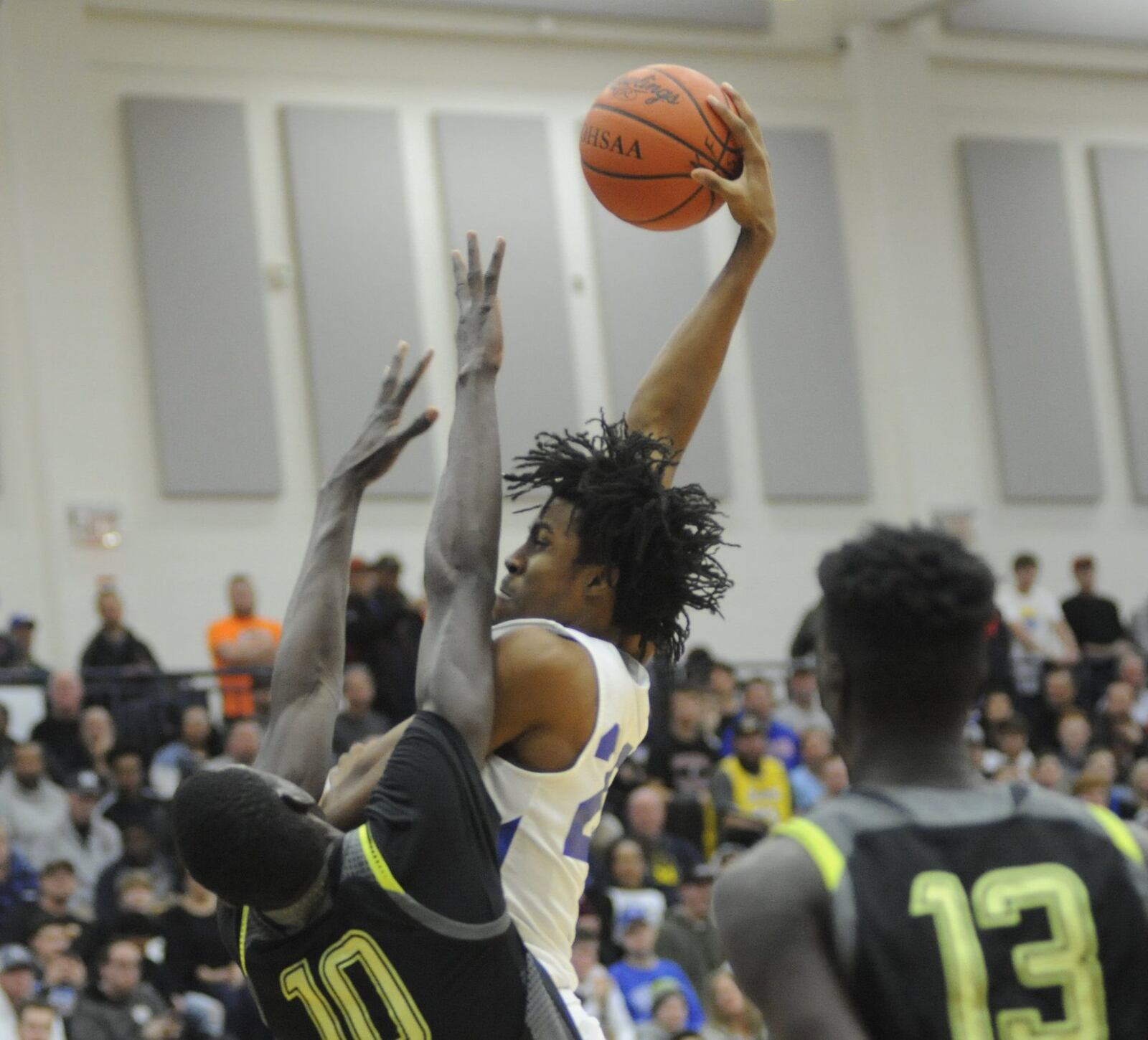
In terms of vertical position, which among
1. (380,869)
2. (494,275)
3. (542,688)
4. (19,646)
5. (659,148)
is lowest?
(380,869)

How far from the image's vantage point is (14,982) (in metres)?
8.79

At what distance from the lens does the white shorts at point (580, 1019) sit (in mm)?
3430

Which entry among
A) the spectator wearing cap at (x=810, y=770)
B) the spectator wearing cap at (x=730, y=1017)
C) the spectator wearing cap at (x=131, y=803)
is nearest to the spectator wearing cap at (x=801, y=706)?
the spectator wearing cap at (x=810, y=770)

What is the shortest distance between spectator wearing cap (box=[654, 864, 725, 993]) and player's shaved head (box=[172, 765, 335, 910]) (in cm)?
705

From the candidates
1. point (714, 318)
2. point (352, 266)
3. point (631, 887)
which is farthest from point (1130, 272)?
point (714, 318)

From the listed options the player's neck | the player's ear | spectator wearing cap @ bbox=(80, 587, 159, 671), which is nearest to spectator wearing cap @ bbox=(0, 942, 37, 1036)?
spectator wearing cap @ bbox=(80, 587, 159, 671)

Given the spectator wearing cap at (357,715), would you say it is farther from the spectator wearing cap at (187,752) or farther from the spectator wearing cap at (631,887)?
the spectator wearing cap at (631,887)

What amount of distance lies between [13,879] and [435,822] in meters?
7.29

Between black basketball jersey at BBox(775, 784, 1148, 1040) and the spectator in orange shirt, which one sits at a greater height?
the spectator in orange shirt

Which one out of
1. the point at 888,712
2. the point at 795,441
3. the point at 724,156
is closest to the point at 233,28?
the point at 795,441

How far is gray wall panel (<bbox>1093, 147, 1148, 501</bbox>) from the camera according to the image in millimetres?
17984

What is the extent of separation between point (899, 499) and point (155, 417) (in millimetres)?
6306

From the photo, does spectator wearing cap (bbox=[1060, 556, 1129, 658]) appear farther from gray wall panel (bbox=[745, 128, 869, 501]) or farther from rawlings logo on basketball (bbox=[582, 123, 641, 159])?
rawlings logo on basketball (bbox=[582, 123, 641, 159])

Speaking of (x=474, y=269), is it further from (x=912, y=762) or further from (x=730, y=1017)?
(x=730, y=1017)
